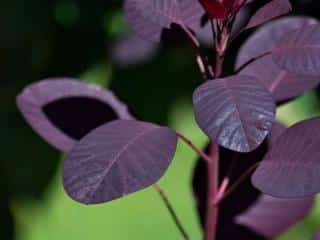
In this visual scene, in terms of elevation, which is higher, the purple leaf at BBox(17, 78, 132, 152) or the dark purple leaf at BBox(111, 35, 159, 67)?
the purple leaf at BBox(17, 78, 132, 152)

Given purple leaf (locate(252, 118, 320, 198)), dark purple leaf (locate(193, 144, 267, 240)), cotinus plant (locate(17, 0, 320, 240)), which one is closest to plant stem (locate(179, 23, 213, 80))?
cotinus plant (locate(17, 0, 320, 240))

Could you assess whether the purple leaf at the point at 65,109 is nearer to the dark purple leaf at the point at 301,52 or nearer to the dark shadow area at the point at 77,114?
the dark shadow area at the point at 77,114

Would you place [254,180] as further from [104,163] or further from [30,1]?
[30,1]

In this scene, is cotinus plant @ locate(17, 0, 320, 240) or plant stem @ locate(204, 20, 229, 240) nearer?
cotinus plant @ locate(17, 0, 320, 240)

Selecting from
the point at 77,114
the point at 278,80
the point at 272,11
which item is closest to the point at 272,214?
the point at 278,80


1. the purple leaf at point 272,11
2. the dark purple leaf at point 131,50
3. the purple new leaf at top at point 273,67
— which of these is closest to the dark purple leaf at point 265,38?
the purple new leaf at top at point 273,67

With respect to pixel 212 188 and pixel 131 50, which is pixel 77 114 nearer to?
pixel 212 188

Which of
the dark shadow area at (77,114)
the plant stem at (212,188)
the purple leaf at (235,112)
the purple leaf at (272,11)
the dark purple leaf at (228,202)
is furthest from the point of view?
the dark purple leaf at (228,202)

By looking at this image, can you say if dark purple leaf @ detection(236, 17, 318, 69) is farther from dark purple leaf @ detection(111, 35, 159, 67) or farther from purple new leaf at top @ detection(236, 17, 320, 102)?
dark purple leaf @ detection(111, 35, 159, 67)
